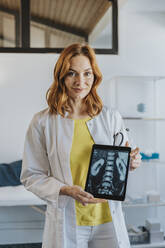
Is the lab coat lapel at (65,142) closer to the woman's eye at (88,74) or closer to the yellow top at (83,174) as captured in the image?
the yellow top at (83,174)

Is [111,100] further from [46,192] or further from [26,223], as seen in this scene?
[46,192]

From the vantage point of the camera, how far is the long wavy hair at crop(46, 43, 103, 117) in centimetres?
131

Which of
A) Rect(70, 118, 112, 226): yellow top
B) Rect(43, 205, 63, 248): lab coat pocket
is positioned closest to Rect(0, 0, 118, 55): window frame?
Rect(70, 118, 112, 226): yellow top

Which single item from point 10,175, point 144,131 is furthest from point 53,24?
point 10,175

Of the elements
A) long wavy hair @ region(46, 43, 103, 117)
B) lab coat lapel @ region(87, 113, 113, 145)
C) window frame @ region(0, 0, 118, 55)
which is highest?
window frame @ region(0, 0, 118, 55)

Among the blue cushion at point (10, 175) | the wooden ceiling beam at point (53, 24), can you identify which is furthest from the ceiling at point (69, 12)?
the blue cushion at point (10, 175)

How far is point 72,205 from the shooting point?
1.29 metres

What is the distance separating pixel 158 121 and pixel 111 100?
59 cm

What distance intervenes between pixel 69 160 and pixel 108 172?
0.17m

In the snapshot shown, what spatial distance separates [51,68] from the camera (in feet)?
11.0

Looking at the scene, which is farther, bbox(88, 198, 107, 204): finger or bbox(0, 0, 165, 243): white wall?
bbox(0, 0, 165, 243): white wall

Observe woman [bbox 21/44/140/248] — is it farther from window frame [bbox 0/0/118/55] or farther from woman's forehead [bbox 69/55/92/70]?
window frame [bbox 0/0/118/55]

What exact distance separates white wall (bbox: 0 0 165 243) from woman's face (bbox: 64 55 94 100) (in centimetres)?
206

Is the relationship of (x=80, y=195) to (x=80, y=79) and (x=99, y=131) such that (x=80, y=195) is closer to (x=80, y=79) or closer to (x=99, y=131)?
(x=99, y=131)
